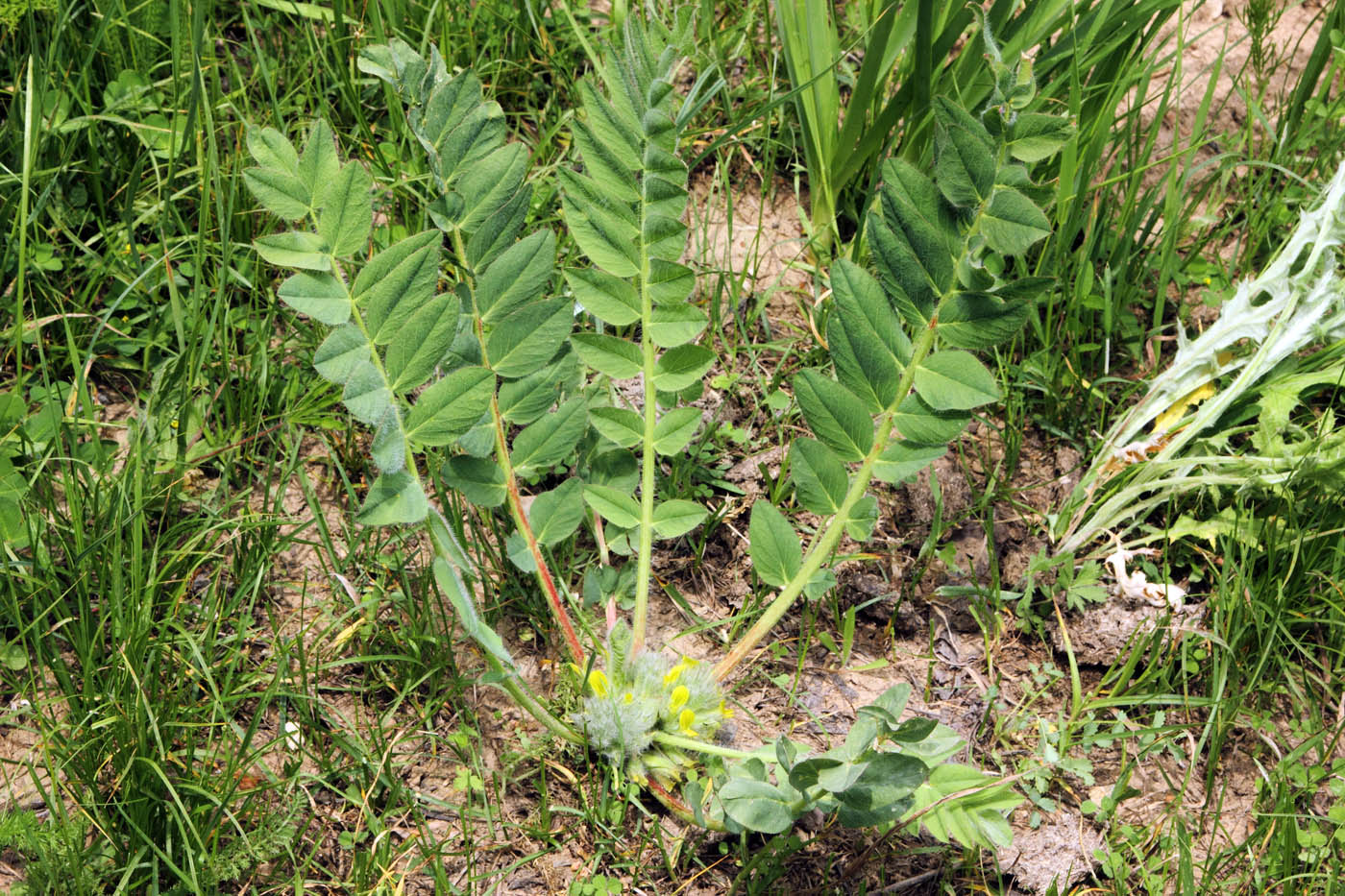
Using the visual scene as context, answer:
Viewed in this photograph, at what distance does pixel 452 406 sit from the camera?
5.82 feet

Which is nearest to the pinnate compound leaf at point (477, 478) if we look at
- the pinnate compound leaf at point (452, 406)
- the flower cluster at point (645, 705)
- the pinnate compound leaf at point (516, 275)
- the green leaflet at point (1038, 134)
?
the pinnate compound leaf at point (452, 406)

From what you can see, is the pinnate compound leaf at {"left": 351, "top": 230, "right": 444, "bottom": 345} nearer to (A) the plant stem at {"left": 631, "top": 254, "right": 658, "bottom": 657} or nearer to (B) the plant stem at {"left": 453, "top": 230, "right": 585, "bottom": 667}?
(B) the plant stem at {"left": 453, "top": 230, "right": 585, "bottom": 667}

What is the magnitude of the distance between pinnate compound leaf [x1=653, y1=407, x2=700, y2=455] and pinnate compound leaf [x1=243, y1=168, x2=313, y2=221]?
66cm

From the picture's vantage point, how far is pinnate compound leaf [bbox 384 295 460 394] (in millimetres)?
1738

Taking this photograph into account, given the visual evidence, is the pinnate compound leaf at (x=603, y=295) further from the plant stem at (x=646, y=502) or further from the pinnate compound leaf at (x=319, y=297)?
the pinnate compound leaf at (x=319, y=297)

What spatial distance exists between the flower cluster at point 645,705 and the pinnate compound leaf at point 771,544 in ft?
0.68

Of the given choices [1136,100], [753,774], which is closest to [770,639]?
[753,774]

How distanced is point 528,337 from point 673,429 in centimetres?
30

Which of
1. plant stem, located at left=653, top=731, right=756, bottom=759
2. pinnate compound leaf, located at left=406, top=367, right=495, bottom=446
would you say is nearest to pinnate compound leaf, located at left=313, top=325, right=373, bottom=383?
pinnate compound leaf, located at left=406, top=367, right=495, bottom=446

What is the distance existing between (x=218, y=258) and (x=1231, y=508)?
203 cm

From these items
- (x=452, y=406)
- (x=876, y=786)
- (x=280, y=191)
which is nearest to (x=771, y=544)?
(x=876, y=786)

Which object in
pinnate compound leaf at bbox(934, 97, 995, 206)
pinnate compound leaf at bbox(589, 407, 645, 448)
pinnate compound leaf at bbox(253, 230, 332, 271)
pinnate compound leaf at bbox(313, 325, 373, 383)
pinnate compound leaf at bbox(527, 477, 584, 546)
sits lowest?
pinnate compound leaf at bbox(527, 477, 584, 546)

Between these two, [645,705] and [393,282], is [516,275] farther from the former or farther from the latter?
[645,705]

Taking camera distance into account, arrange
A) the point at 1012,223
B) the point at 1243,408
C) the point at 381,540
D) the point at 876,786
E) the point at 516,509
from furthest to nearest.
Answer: the point at 1243,408 < the point at 381,540 < the point at 516,509 < the point at 1012,223 < the point at 876,786
